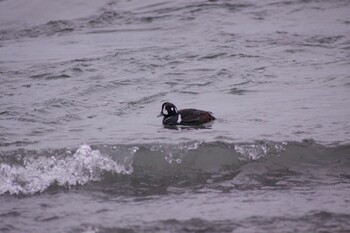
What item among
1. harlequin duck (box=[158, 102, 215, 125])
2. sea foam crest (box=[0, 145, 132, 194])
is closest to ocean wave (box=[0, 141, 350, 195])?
sea foam crest (box=[0, 145, 132, 194])

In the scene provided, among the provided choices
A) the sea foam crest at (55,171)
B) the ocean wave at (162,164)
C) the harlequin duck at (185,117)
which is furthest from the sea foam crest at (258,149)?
the harlequin duck at (185,117)

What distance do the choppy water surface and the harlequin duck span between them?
9.2 inches

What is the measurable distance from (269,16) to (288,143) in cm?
911

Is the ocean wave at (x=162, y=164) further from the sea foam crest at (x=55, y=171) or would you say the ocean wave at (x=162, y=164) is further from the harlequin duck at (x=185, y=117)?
the harlequin duck at (x=185, y=117)

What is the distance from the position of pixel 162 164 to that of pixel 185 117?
1.87 meters

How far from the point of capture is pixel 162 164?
829 cm

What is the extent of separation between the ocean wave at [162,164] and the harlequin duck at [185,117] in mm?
1181

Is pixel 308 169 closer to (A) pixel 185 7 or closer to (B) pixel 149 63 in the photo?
(B) pixel 149 63

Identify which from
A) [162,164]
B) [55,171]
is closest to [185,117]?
[162,164]

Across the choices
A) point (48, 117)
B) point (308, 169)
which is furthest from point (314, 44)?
point (308, 169)

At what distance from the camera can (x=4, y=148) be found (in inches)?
346

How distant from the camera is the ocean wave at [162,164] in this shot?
7.79 metres

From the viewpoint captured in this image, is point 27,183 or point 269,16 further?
point 269,16

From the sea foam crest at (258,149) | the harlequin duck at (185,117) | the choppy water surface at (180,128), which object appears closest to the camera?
the choppy water surface at (180,128)
